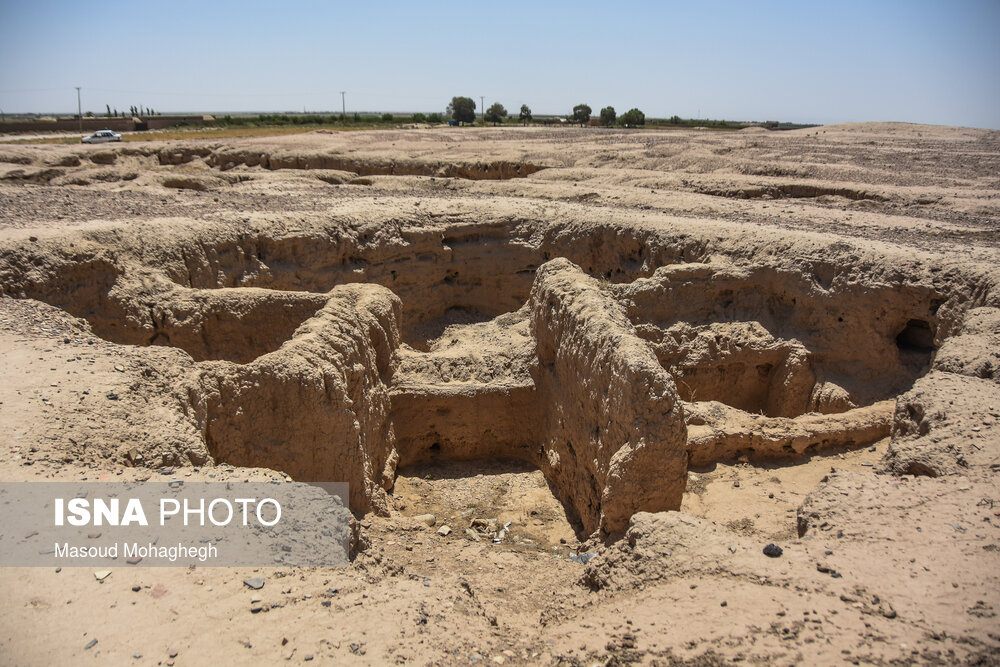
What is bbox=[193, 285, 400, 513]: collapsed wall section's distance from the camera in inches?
271

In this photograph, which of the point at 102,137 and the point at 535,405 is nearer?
the point at 535,405

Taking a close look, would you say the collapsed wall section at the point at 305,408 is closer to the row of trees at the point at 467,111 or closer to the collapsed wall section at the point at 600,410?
the collapsed wall section at the point at 600,410

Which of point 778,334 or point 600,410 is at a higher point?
point 778,334

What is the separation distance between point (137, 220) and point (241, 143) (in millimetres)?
19463

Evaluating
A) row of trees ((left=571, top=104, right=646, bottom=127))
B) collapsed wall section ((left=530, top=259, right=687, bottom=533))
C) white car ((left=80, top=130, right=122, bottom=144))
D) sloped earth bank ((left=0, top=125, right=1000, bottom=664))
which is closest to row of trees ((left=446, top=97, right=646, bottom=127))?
row of trees ((left=571, top=104, right=646, bottom=127))

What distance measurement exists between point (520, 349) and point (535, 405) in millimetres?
964

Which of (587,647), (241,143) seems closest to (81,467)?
(587,647)

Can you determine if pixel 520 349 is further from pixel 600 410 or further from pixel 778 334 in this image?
pixel 778 334

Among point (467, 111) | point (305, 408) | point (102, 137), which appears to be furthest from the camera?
point (467, 111)

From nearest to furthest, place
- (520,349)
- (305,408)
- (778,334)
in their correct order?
(305,408)
(520,349)
(778,334)

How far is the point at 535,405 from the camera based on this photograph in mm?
10461

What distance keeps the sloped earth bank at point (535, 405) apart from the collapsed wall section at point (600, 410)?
1.8 inches

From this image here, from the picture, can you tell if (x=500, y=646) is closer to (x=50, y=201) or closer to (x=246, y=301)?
(x=246, y=301)

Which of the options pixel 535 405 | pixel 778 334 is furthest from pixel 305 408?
pixel 778 334
